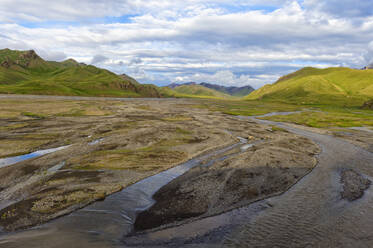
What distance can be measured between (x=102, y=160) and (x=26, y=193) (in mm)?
11457

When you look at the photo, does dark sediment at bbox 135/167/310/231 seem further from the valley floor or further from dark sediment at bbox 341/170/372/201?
dark sediment at bbox 341/170/372/201

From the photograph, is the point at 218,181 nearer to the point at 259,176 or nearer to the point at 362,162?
the point at 259,176

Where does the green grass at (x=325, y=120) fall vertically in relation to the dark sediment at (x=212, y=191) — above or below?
above

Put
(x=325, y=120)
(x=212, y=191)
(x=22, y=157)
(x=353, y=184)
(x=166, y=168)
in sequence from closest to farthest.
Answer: (x=212, y=191) → (x=353, y=184) → (x=166, y=168) → (x=22, y=157) → (x=325, y=120)

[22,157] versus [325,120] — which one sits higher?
[325,120]

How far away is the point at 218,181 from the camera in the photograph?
28656 mm

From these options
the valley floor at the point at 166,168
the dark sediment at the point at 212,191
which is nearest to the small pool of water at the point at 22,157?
the valley floor at the point at 166,168

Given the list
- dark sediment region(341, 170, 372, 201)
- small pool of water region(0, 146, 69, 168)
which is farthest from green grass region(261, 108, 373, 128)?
small pool of water region(0, 146, 69, 168)

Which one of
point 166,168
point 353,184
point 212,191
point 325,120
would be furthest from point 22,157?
point 325,120

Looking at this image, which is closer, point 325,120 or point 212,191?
point 212,191

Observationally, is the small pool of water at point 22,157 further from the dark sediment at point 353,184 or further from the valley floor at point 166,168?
the dark sediment at point 353,184

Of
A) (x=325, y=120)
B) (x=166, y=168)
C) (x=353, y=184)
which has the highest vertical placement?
(x=325, y=120)

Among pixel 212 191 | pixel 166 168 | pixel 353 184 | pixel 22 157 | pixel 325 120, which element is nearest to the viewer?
pixel 212 191

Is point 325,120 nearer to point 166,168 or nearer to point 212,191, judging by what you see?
point 166,168
